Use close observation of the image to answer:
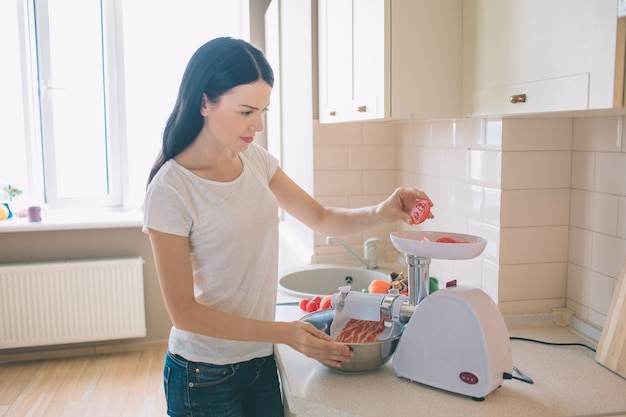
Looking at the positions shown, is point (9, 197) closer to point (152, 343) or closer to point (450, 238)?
point (152, 343)

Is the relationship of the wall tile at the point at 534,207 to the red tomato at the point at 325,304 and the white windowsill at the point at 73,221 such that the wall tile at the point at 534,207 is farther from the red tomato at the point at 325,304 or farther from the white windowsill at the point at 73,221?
the white windowsill at the point at 73,221

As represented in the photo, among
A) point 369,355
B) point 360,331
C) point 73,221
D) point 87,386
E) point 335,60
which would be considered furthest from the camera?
point 73,221

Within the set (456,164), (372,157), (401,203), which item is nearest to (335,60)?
(372,157)

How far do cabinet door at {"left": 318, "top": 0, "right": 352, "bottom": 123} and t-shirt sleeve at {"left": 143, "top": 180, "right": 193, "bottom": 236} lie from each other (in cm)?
84

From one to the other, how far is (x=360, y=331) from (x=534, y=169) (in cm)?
65

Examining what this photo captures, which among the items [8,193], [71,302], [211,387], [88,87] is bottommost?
[71,302]

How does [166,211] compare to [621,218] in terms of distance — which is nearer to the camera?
[166,211]

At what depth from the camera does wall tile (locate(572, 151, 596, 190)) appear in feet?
5.05

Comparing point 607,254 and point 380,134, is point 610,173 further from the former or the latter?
point 380,134

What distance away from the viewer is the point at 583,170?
157 centimetres

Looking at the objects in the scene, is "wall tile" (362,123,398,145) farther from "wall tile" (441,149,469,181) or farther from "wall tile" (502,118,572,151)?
"wall tile" (502,118,572,151)

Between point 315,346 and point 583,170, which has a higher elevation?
point 583,170

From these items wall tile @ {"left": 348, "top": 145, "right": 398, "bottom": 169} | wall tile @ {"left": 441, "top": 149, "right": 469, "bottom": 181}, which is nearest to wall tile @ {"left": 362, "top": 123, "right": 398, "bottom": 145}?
wall tile @ {"left": 348, "top": 145, "right": 398, "bottom": 169}

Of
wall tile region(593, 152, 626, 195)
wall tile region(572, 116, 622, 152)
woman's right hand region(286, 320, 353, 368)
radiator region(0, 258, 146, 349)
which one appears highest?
wall tile region(572, 116, 622, 152)
